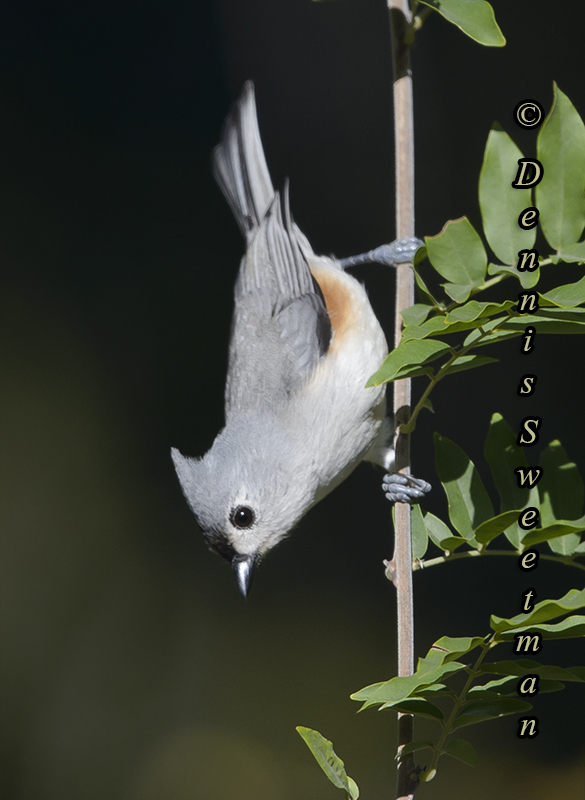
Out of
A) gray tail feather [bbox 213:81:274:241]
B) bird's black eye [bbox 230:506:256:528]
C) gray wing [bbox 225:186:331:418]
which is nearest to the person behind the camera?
bird's black eye [bbox 230:506:256:528]

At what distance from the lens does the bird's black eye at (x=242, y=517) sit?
134 centimetres

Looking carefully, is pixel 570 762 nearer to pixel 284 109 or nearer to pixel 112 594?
pixel 112 594

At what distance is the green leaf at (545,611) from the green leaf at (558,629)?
11 millimetres

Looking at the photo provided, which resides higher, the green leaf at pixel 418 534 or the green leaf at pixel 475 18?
the green leaf at pixel 475 18

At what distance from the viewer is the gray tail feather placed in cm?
196

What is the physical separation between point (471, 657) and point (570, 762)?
1.66 feet

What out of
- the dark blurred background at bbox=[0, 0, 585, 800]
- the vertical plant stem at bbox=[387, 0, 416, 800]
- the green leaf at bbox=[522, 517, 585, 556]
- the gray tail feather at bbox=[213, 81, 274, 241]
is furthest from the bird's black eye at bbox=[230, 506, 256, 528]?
the dark blurred background at bbox=[0, 0, 585, 800]

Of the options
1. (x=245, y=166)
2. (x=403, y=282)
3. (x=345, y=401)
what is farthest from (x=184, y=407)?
(x=403, y=282)

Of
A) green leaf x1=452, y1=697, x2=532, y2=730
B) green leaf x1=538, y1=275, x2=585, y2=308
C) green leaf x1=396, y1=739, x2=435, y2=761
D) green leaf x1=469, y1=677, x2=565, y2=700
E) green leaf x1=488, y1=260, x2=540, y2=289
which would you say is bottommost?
green leaf x1=396, y1=739, x2=435, y2=761

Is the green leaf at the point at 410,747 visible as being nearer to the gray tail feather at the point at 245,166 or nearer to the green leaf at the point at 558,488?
the green leaf at the point at 558,488

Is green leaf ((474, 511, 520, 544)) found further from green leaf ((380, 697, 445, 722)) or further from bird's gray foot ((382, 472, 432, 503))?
bird's gray foot ((382, 472, 432, 503))

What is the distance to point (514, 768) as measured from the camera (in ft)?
9.39

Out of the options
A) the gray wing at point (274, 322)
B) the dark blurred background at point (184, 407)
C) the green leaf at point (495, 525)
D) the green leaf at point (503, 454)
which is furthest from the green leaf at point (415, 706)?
the dark blurred background at point (184, 407)

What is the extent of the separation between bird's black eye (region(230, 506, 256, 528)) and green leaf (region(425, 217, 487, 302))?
639mm
